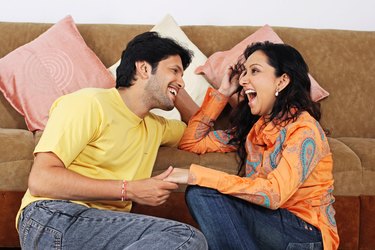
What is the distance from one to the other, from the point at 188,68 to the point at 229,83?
70 centimetres

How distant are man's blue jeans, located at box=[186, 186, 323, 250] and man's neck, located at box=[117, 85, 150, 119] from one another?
353 millimetres

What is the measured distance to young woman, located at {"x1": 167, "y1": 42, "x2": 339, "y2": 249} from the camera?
7.16 feet

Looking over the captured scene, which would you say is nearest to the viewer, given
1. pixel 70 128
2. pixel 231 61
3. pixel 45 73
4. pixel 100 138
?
pixel 70 128

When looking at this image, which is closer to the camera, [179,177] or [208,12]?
[179,177]

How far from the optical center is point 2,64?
3287mm

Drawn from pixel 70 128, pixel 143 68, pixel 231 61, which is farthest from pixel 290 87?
pixel 231 61

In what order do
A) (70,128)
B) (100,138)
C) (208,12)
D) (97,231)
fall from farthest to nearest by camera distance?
(208,12) < (100,138) < (70,128) < (97,231)

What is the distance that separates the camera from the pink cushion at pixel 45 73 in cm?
320

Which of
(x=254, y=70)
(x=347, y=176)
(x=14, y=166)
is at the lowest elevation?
(x=347, y=176)

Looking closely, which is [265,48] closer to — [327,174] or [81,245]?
[327,174]

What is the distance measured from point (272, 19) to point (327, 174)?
176cm

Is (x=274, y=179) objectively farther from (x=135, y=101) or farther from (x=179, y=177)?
(x=135, y=101)

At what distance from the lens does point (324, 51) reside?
3.62m

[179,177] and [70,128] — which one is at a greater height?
[70,128]
